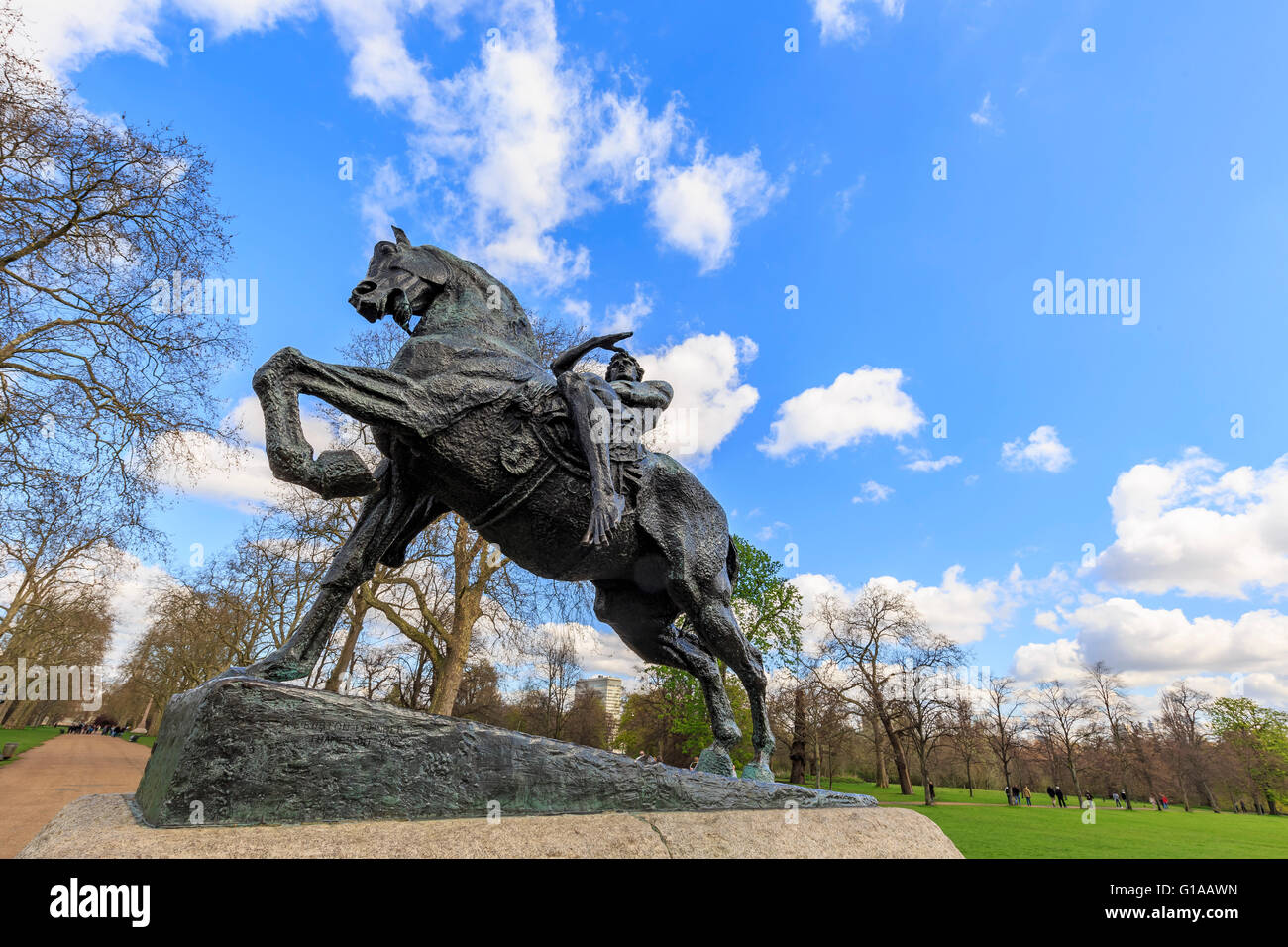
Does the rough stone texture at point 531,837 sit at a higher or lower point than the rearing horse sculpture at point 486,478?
lower

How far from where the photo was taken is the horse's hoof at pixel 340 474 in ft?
9.64

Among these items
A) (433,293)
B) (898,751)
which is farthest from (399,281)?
(898,751)

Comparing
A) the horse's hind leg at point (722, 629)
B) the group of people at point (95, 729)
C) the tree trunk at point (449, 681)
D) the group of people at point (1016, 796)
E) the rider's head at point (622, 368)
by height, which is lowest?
the group of people at point (95, 729)

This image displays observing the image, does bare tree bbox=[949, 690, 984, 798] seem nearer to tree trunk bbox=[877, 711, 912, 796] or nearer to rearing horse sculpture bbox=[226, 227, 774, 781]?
tree trunk bbox=[877, 711, 912, 796]

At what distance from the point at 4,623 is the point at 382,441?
32.8 metres

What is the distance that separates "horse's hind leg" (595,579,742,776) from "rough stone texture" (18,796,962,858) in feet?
2.93

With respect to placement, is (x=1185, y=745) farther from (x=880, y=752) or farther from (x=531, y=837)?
(x=531, y=837)

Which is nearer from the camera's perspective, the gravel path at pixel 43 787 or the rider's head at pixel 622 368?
the rider's head at pixel 622 368

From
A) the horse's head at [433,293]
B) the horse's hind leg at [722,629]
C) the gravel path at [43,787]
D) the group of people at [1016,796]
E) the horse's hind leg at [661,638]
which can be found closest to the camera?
the horse's head at [433,293]

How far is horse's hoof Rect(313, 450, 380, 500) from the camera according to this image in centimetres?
294

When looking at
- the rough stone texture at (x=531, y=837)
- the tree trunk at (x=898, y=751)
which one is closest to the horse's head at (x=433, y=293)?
the rough stone texture at (x=531, y=837)

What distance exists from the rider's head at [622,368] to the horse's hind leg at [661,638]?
1419 millimetres

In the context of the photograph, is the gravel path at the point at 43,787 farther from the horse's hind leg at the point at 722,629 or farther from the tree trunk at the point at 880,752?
the tree trunk at the point at 880,752

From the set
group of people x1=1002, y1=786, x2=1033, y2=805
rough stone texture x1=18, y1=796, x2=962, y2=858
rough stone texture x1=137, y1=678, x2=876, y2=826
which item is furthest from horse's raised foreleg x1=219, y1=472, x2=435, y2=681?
group of people x1=1002, y1=786, x2=1033, y2=805
